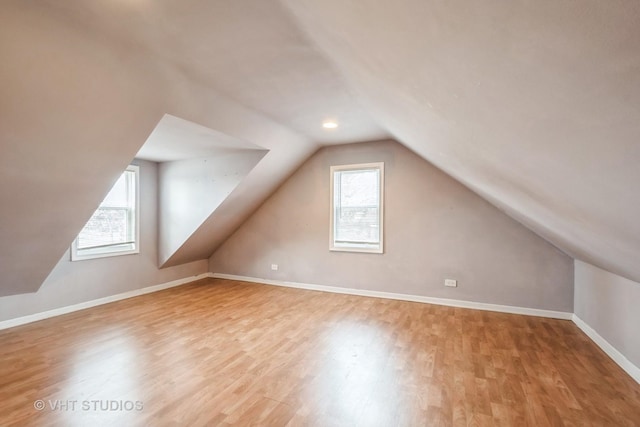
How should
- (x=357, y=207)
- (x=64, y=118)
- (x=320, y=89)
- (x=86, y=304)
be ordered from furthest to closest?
(x=357, y=207) < (x=86, y=304) < (x=320, y=89) < (x=64, y=118)

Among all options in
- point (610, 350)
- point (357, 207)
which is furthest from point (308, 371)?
point (357, 207)

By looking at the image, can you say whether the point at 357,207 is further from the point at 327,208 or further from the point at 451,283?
the point at 451,283

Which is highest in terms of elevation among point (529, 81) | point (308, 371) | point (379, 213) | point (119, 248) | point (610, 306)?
point (529, 81)

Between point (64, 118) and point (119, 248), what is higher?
point (64, 118)

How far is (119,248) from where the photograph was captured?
4680 mm

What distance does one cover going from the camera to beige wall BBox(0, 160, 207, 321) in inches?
144

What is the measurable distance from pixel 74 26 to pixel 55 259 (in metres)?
2.65

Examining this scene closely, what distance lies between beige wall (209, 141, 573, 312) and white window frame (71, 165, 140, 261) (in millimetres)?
1616

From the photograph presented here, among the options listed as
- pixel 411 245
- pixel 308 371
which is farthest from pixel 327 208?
pixel 308 371

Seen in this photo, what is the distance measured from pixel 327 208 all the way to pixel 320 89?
101 inches

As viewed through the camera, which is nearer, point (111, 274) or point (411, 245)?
point (111, 274)

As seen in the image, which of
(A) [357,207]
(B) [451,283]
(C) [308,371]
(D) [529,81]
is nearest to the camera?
(D) [529,81]

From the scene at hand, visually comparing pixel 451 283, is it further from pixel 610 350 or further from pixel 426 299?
pixel 610 350

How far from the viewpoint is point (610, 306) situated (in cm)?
290
